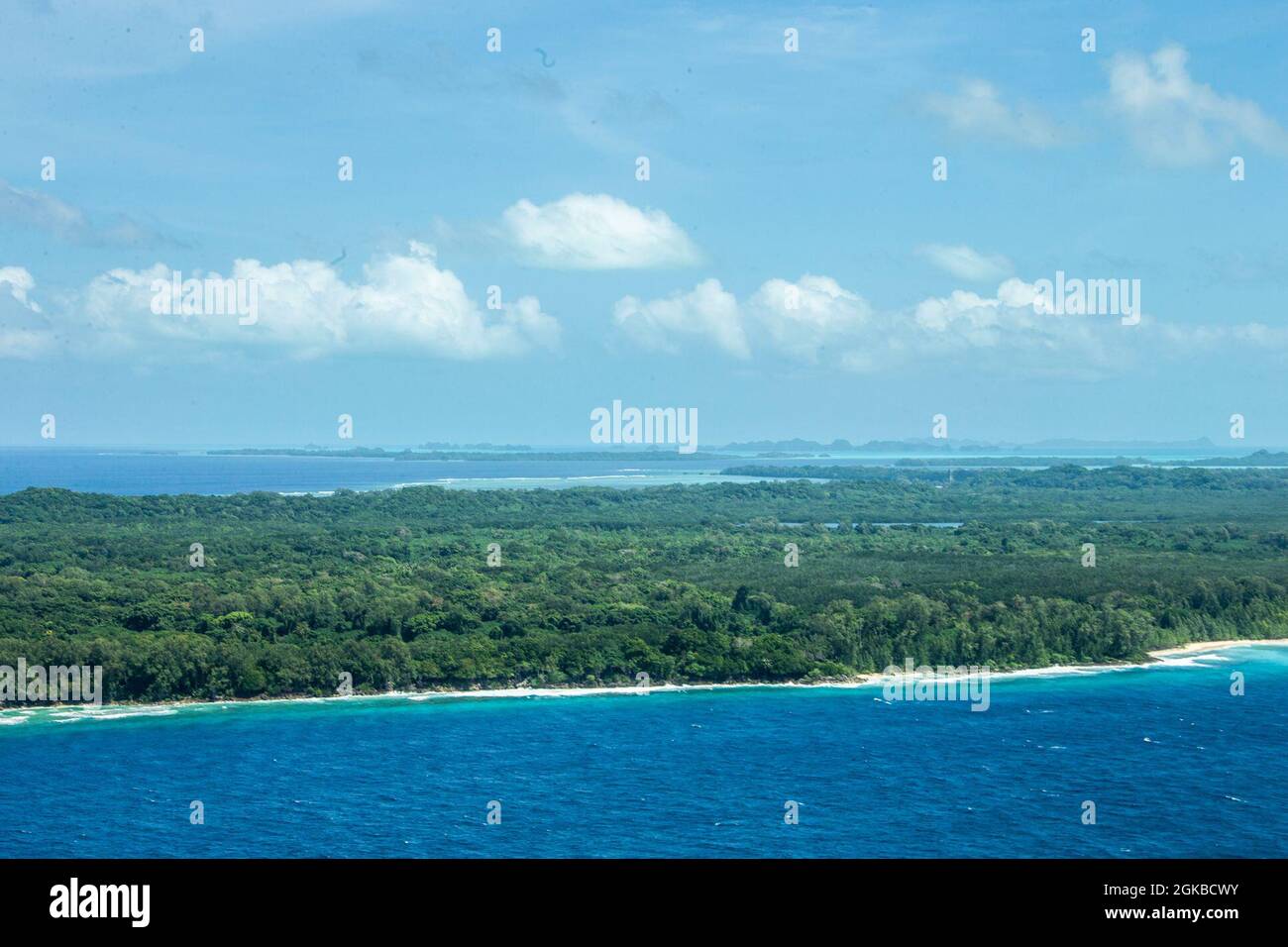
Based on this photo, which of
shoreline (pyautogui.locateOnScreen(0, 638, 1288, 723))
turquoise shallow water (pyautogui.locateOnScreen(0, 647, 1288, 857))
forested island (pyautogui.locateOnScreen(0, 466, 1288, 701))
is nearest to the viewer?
turquoise shallow water (pyautogui.locateOnScreen(0, 647, 1288, 857))

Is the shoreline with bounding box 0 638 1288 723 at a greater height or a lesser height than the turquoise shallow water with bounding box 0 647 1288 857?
greater

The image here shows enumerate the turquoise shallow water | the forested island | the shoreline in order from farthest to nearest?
the forested island → the shoreline → the turquoise shallow water

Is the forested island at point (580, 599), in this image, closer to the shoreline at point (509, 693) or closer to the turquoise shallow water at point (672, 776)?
the shoreline at point (509, 693)

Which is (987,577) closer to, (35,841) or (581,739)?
(581,739)

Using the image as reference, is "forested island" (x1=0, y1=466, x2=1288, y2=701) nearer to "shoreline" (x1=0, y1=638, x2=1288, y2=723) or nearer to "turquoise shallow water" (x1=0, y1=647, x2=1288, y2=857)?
"shoreline" (x1=0, y1=638, x2=1288, y2=723)

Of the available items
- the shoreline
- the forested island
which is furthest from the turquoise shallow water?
the forested island

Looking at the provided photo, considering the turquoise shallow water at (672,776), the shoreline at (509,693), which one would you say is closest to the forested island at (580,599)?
the shoreline at (509,693)
